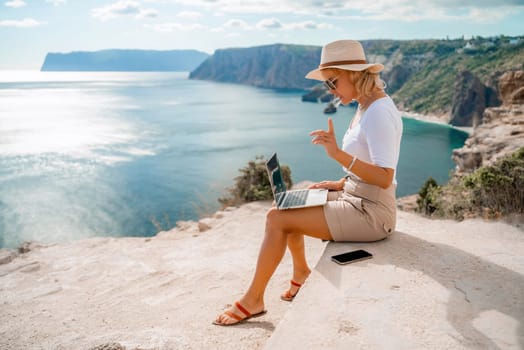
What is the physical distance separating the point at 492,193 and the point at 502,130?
1497cm

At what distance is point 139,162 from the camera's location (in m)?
32.5

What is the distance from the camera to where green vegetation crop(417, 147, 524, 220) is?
570 centimetres

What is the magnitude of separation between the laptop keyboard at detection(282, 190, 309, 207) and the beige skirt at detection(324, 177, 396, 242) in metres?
0.20

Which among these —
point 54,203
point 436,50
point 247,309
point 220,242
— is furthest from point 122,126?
point 436,50

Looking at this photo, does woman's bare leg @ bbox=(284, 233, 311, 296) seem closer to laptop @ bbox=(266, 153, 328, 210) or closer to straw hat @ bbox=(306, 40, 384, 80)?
laptop @ bbox=(266, 153, 328, 210)

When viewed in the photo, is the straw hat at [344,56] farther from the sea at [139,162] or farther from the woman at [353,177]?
the sea at [139,162]

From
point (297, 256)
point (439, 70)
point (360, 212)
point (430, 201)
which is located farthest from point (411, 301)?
point (439, 70)

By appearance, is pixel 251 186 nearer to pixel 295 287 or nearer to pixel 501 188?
pixel 501 188

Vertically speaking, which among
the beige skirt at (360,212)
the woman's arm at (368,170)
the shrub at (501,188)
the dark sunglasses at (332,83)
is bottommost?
the shrub at (501,188)

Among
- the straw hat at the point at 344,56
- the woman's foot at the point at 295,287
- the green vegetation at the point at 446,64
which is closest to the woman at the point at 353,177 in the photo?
the straw hat at the point at 344,56

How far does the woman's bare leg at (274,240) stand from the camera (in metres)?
3.10

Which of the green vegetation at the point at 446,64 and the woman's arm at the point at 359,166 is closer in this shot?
the woman's arm at the point at 359,166

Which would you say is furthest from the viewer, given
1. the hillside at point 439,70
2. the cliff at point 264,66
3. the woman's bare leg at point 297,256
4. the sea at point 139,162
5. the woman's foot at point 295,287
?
the cliff at point 264,66

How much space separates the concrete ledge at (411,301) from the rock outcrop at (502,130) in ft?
46.4
